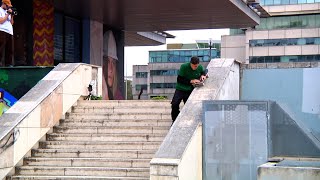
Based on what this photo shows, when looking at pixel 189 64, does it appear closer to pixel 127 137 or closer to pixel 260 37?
pixel 127 137

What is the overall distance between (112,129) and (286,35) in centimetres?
6934

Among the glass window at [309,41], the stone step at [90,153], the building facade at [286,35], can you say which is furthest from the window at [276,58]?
the stone step at [90,153]

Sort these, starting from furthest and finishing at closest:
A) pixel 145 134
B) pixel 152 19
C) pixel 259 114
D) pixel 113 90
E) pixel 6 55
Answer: pixel 113 90 < pixel 152 19 < pixel 6 55 < pixel 145 134 < pixel 259 114

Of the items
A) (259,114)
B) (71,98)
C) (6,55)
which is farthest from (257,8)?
(259,114)

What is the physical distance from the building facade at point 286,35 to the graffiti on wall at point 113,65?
51.4 metres

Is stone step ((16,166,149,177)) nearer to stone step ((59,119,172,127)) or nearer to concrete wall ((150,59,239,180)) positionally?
concrete wall ((150,59,239,180))

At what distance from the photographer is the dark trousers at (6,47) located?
60.6ft

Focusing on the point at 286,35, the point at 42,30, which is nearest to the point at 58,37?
the point at 42,30

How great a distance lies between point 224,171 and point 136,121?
264 cm

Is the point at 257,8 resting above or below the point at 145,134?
above

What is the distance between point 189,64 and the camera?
10656 millimetres

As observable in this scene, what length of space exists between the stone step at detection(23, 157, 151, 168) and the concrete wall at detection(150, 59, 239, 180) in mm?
916

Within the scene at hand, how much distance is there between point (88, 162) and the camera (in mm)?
9891

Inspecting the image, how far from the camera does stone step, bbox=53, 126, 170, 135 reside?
10.8m
